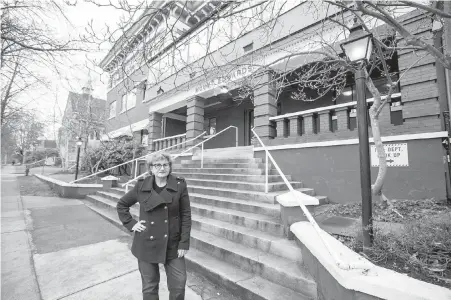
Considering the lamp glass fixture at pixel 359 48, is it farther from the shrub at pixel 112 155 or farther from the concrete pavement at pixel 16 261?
the shrub at pixel 112 155

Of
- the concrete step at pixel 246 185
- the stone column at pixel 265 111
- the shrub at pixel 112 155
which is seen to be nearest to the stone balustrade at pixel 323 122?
the stone column at pixel 265 111

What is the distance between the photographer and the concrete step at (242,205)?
4148mm

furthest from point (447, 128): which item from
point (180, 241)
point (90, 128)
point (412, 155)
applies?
point (90, 128)

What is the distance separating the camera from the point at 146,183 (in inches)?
91.4

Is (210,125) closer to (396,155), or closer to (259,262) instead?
(396,155)

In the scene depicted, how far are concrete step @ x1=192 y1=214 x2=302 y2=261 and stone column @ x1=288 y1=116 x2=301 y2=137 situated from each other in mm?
3757

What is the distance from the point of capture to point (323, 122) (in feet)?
20.3

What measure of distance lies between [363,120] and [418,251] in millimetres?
1538

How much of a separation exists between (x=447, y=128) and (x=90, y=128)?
16.4 meters

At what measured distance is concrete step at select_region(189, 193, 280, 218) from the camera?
4148mm

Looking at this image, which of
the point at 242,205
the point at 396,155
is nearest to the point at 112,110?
the point at 242,205

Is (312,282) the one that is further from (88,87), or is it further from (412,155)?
(88,87)

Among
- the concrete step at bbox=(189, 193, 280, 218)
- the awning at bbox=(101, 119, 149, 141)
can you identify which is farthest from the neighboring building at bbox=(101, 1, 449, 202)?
the awning at bbox=(101, 119, 149, 141)

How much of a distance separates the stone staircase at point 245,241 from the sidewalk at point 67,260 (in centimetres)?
43
